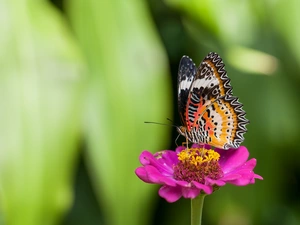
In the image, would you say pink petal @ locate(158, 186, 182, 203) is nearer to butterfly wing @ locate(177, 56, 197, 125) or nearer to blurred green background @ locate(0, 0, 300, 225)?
butterfly wing @ locate(177, 56, 197, 125)

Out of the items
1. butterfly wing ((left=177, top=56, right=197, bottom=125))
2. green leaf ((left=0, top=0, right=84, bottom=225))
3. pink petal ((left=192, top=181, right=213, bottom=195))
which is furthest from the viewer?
green leaf ((left=0, top=0, right=84, bottom=225))

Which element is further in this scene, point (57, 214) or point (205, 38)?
point (205, 38)

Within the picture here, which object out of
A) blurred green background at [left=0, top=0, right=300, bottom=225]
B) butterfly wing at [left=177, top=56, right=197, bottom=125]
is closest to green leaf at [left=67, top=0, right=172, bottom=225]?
blurred green background at [left=0, top=0, right=300, bottom=225]

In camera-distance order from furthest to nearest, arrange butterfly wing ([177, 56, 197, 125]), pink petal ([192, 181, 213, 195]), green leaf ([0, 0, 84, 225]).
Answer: green leaf ([0, 0, 84, 225]), butterfly wing ([177, 56, 197, 125]), pink petal ([192, 181, 213, 195])

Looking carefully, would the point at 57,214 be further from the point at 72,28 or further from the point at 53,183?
the point at 72,28

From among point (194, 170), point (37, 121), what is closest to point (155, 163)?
point (194, 170)

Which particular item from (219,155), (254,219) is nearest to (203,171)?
(219,155)

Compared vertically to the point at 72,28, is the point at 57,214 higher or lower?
lower

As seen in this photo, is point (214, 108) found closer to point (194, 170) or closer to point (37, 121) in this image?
point (194, 170)
